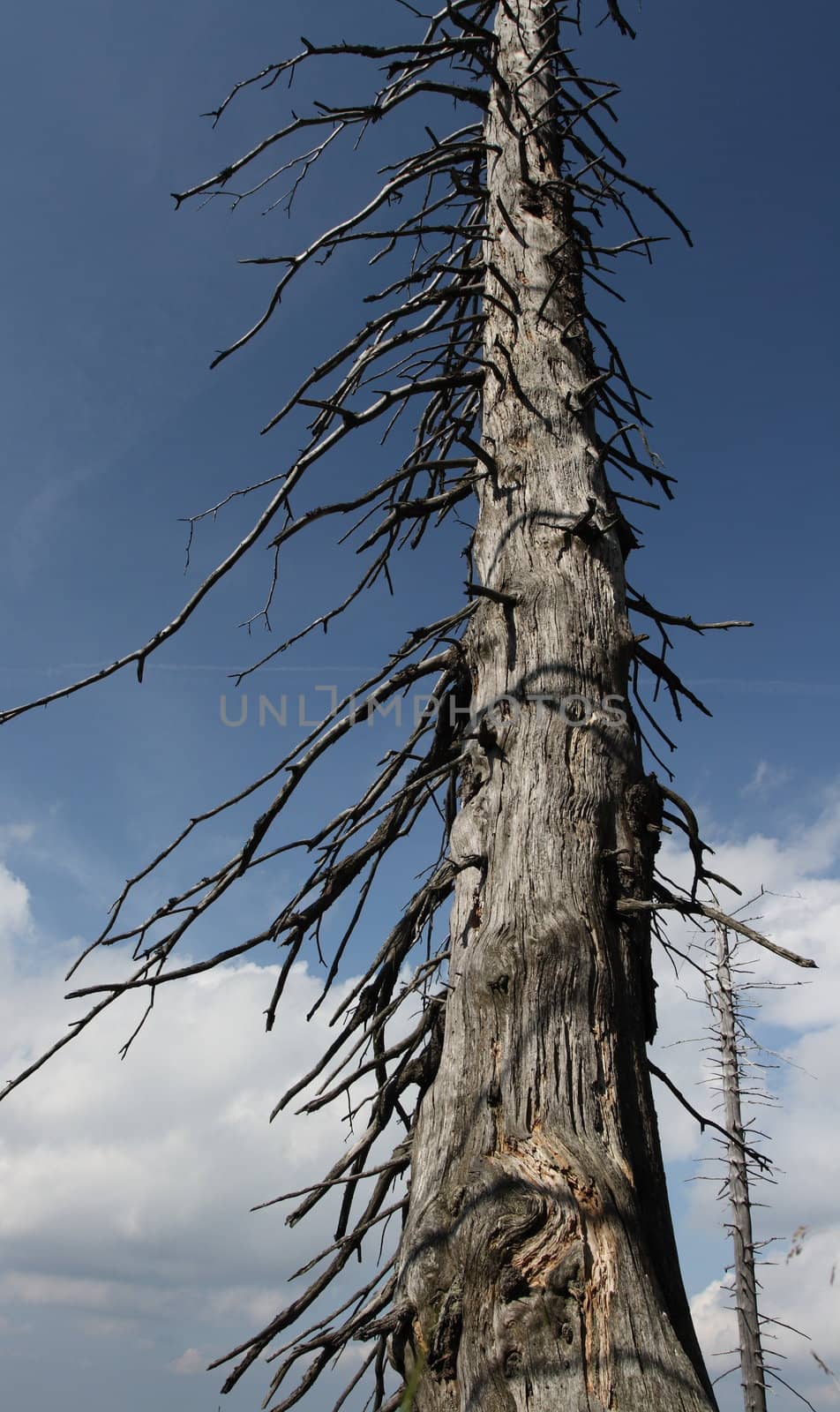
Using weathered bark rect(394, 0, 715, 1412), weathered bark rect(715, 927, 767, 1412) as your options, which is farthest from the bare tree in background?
weathered bark rect(394, 0, 715, 1412)

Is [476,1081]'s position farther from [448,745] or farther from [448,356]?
[448,356]

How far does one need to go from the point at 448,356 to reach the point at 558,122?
1221 mm

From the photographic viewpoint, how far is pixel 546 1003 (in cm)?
202

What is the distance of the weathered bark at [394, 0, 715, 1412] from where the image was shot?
5.47 ft

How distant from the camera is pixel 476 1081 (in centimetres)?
202

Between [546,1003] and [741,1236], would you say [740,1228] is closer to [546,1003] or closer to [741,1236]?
[741,1236]

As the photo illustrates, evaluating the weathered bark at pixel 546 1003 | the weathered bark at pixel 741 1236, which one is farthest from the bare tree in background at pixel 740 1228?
the weathered bark at pixel 546 1003

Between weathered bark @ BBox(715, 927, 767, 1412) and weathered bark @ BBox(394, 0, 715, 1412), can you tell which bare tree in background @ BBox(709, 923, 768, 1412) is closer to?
weathered bark @ BBox(715, 927, 767, 1412)

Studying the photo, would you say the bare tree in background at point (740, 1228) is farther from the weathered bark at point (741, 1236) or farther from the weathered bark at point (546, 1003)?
the weathered bark at point (546, 1003)

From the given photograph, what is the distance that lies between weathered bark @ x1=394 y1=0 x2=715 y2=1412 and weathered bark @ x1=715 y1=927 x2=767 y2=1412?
7978 millimetres

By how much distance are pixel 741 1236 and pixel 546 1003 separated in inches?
432

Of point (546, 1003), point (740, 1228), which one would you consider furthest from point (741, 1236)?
point (546, 1003)

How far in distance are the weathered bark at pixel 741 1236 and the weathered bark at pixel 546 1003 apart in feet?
26.2

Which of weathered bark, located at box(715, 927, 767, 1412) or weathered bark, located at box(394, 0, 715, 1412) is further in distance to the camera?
weathered bark, located at box(715, 927, 767, 1412)
